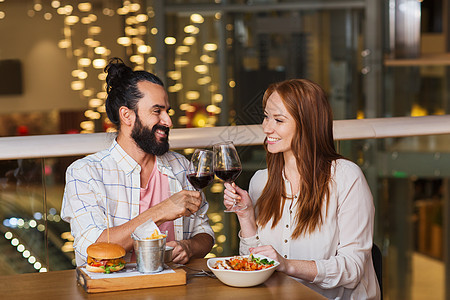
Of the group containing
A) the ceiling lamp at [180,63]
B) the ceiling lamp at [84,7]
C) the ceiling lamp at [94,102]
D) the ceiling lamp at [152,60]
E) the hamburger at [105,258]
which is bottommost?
the ceiling lamp at [94,102]

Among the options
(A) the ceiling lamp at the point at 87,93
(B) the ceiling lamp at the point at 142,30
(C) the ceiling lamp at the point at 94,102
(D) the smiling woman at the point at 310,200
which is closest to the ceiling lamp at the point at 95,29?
(B) the ceiling lamp at the point at 142,30

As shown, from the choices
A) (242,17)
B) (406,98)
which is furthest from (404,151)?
(242,17)

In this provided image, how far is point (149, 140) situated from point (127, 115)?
124 millimetres

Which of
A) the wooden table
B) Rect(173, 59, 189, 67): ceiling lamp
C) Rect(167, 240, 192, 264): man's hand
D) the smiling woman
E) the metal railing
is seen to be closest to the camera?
the wooden table

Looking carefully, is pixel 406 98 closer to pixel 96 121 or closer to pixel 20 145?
pixel 96 121

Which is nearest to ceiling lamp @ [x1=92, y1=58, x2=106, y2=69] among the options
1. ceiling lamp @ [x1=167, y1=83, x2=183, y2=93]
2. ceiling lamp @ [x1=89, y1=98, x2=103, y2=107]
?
ceiling lamp @ [x1=89, y1=98, x2=103, y2=107]

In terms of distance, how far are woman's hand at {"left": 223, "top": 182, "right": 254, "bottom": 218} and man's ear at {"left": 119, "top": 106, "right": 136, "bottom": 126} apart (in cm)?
48

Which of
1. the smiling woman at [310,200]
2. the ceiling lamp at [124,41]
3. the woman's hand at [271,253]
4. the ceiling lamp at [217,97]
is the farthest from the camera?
the ceiling lamp at [124,41]

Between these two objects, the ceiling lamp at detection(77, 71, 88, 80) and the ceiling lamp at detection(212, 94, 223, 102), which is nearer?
the ceiling lamp at detection(212, 94, 223, 102)

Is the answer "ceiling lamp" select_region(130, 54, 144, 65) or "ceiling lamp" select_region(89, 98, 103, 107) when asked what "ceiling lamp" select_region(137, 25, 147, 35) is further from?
"ceiling lamp" select_region(89, 98, 103, 107)

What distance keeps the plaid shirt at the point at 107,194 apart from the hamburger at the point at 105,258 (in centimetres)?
28

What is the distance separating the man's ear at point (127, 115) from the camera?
7.68ft

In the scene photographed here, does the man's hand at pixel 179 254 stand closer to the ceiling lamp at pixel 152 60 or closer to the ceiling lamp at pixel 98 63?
the ceiling lamp at pixel 152 60

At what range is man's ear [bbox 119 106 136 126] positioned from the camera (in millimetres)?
2342
